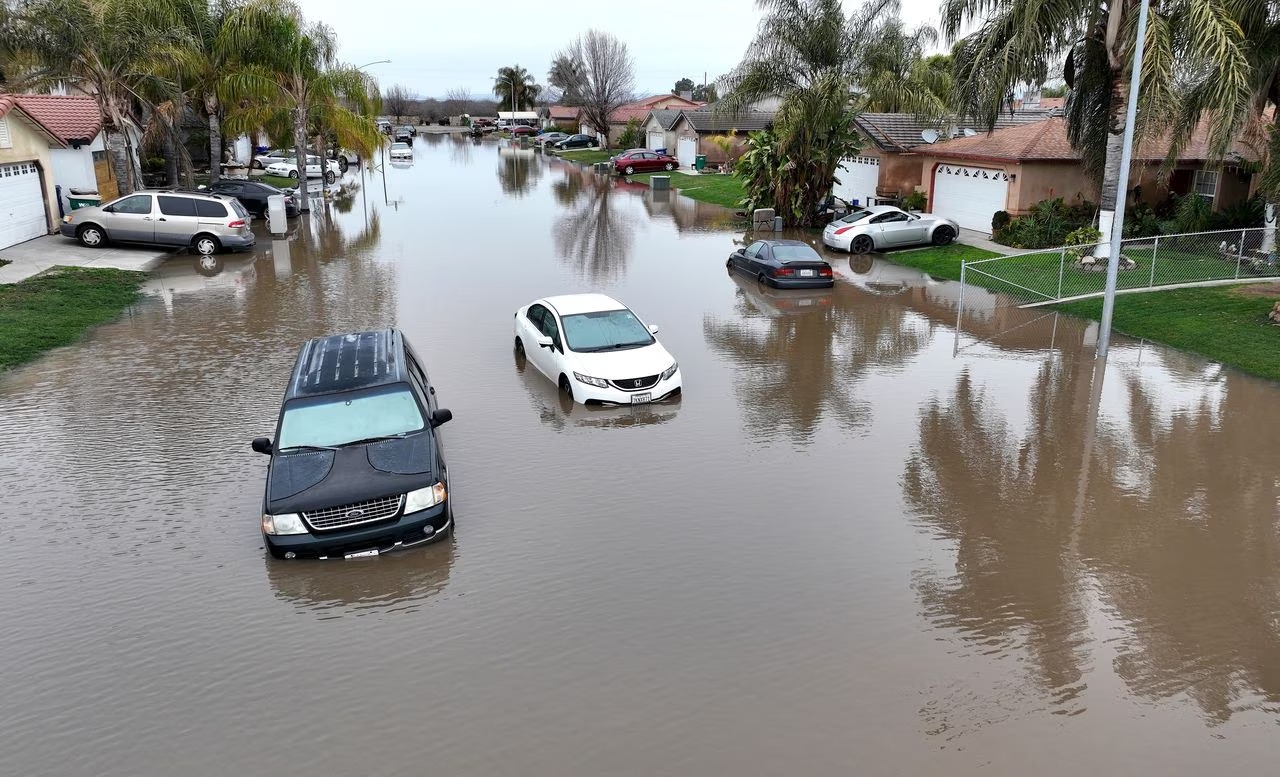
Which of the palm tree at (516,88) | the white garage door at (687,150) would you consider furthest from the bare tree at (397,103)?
the white garage door at (687,150)

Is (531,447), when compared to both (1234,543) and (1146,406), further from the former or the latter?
(1146,406)

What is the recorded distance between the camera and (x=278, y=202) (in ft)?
107

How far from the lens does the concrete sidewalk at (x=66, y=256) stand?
23703 millimetres

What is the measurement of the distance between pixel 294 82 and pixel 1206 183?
32.1m

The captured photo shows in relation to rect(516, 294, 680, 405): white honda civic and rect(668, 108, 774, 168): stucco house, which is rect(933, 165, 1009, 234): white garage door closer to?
rect(516, 294, 680, 405): white honda civic

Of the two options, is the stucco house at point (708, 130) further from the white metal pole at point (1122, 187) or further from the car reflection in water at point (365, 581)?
the car reflection in water at point (365, 581)

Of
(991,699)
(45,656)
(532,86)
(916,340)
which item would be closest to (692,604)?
(991,699)

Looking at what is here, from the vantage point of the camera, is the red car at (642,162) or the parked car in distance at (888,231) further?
the red car at (642,162)

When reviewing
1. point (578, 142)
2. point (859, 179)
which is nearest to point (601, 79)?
point (578, 142)

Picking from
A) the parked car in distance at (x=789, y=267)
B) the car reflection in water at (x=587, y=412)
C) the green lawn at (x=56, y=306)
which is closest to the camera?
the car reflection in water at (x=587, y=412)

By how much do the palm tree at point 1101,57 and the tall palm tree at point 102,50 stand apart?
23973 millimetres

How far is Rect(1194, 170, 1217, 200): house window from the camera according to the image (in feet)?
96.0

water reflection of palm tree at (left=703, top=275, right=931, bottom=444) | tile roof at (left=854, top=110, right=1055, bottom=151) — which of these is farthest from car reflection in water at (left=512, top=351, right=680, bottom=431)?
tile roof at (left=854, top=110, right=1055, bottom=151)

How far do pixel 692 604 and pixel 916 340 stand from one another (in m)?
11.4
